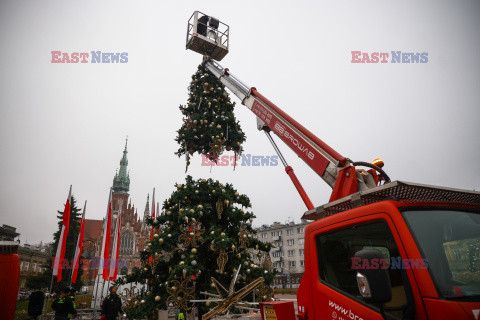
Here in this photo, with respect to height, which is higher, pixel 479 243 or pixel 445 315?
pixel 479 243

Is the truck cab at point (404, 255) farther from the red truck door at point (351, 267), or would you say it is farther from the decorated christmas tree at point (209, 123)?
the decorated christmas tree at point (209, 123)

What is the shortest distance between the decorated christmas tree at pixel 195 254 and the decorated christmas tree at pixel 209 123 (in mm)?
1864

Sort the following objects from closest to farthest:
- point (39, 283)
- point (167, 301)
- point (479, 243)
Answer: point (479, 243)
point (167, 301)
point (39, 283)

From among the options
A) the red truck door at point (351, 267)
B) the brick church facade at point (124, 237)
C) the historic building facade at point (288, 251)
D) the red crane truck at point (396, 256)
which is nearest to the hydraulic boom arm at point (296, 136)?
the red crane truck at point (396, 256)

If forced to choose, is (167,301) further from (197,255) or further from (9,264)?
(9,264)

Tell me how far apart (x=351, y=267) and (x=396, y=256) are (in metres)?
0.47

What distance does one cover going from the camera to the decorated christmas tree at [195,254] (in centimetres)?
804

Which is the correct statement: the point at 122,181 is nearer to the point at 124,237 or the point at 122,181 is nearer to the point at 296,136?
the point at 124,237

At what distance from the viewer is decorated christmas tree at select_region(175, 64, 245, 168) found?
35.9 feet

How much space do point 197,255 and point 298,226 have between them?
190ft

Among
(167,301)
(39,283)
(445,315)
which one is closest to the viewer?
Result: (445,315)

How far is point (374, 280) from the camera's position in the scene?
6.84 feet

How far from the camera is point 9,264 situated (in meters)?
3.51

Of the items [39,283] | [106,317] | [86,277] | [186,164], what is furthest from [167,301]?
[86,277]
